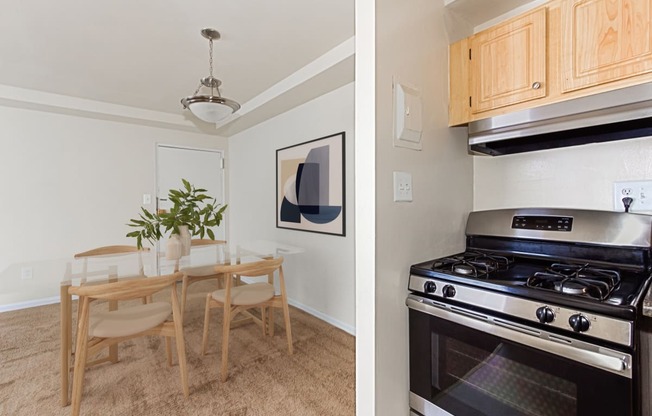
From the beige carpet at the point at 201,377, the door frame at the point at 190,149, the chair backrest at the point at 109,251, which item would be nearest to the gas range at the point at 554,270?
the beige carpet at the point at 201,377

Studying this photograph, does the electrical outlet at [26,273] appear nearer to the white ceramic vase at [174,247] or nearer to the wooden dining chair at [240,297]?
the white ceramic vase at [174,247]

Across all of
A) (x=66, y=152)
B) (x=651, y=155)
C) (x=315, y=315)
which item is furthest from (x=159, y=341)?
(x=651, y=155)

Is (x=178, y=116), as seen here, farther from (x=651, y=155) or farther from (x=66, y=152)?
(x=651, y=155)

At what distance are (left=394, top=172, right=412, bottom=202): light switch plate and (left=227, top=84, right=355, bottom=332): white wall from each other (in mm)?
1360

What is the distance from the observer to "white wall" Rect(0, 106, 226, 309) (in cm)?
332

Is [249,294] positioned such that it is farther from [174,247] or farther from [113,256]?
[113,256]

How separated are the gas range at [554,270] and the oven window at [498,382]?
6.2 inches

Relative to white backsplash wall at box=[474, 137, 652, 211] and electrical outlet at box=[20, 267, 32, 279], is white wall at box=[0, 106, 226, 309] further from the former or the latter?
white backsplash wall at box=[474, 137, 652, 211]

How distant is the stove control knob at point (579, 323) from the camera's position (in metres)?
0.84

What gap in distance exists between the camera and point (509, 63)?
1317 millimetres

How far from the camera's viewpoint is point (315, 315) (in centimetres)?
306

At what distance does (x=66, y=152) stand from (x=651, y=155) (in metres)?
4.91

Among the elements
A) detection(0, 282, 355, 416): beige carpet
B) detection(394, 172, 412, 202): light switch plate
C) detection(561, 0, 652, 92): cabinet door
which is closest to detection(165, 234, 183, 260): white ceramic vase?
detection(0, 282, 355, 416): beige carpet

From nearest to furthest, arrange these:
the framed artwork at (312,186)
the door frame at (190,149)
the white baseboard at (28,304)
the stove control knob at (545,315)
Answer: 1. the stove control knob at (545,315)
2. the framed artwork at (312,186)
3. the white baseboard at (28,304)
4. the door frame at (190,149)
